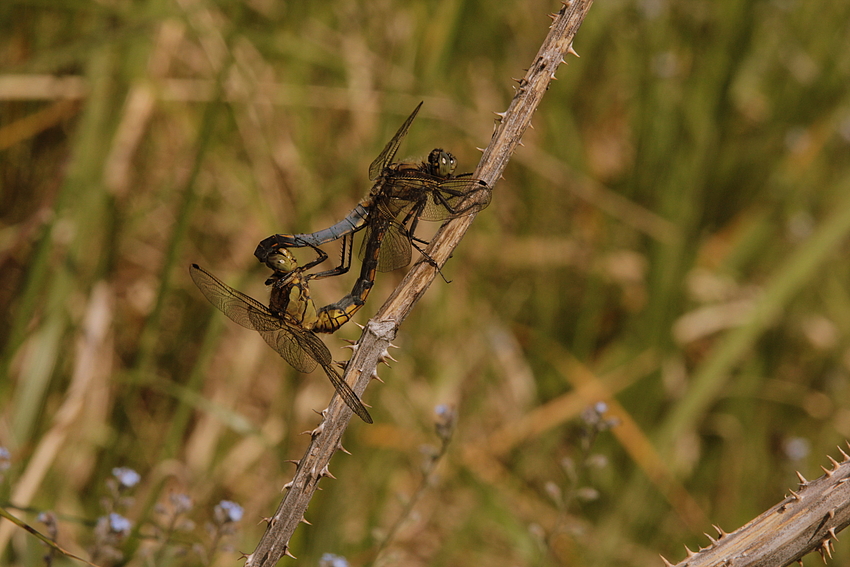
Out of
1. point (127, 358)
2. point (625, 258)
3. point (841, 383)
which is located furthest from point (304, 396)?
point (841, 383)

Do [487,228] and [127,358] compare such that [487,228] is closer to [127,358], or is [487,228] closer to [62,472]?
[127,358]

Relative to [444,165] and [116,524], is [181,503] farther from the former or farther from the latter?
[444,165]

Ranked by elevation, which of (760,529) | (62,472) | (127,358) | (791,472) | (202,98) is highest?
(202,98)

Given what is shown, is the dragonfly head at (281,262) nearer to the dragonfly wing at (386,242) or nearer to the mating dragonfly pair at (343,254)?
the mating dragonfly pair at (343,254)

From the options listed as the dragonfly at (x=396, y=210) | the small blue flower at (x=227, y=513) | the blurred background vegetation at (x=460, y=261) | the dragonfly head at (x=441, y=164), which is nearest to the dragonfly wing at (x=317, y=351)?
the dragonfly at (x=396, y=210)

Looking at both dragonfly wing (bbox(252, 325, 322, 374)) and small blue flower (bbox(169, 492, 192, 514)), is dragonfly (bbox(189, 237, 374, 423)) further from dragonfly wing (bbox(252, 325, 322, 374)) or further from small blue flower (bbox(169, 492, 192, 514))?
small blue flower (bbox(169, 492, 192, 514))

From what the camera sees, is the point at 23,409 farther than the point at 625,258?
No
